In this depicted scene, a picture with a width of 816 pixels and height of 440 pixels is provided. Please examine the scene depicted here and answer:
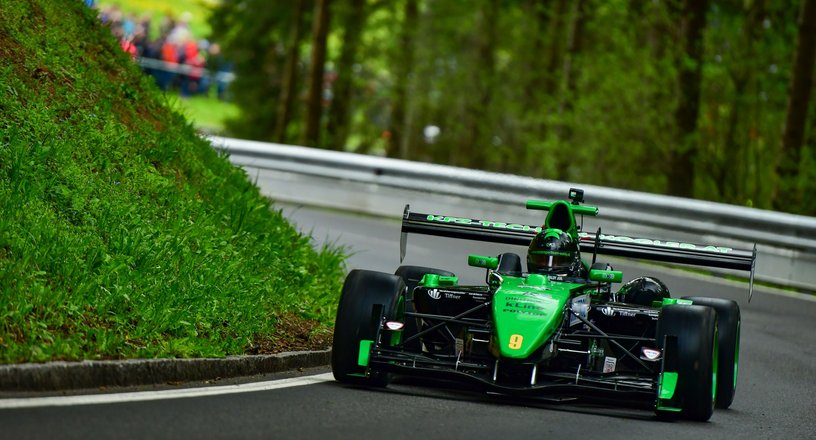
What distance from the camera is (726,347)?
10617mm

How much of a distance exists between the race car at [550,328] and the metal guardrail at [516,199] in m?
8.35

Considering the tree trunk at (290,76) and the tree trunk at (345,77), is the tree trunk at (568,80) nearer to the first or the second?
the tree trunk at (345,77)

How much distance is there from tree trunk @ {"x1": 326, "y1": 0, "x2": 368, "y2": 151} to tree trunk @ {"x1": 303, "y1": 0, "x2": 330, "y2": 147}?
518 centimetres

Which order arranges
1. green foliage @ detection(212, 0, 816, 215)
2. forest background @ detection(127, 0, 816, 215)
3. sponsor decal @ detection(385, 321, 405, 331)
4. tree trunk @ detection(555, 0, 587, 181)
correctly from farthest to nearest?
1. tree trunk @ detection(555, 0, 587, 181)
2. green foliage @ detection(212, 0, 816, 215)
3. forest background @ detection(127, 0, 816, 215)
4. sponsor decal @ detection(385, 321, 405, 331)


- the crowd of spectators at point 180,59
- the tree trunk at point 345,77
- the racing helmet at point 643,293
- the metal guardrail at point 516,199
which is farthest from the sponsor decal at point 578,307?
the crowd of spectators at point 180,59

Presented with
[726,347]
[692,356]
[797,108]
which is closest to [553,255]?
[726,347]

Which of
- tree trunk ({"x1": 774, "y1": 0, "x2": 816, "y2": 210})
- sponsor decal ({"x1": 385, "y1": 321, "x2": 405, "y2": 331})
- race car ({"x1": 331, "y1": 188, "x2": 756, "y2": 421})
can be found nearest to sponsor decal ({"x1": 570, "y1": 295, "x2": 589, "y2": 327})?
race car ({"x1": 331, "y1": 188, "x2": 756, "y2": 421})

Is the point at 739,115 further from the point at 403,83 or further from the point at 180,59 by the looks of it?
the point at 180,59

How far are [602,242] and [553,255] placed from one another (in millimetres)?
799

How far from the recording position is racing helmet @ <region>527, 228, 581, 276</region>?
10844 millimetres

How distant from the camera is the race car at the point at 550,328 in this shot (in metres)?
9.58

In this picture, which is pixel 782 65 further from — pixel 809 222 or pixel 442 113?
pixel 442 113

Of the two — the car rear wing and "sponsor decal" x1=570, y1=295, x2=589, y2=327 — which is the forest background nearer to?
the car rear wing

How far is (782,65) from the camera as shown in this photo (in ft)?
89.1
